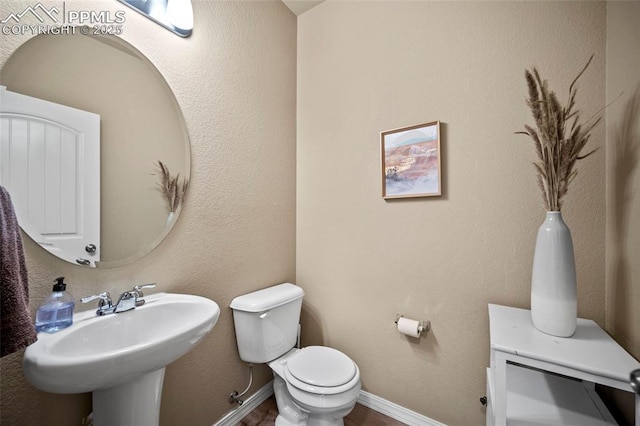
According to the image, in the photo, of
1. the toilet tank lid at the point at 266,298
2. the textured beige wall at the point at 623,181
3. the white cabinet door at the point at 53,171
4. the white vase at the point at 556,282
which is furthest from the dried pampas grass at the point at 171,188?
the textured beige wall at the point at 623,181

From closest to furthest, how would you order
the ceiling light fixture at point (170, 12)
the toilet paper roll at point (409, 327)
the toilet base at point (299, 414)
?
1. the ceiling light fixture at point (170, 12)
2. the toilet base at point (299, 414)
3. the toilet paper roll at point (409, 327)

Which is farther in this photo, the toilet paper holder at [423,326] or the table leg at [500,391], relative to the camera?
the toilet paper holder at [423,326]

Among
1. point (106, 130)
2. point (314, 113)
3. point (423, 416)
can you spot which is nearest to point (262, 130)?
point (314, 113)

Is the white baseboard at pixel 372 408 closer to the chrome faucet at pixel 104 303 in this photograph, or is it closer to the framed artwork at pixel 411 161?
the chrome faucet at pixel 104 303

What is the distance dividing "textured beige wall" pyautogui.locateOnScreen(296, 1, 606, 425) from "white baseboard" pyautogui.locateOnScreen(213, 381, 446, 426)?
0.12ft

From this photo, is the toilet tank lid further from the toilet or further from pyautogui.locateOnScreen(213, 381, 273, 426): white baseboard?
pyautogui.locateOnScreen(213, 381, 273, 426): white baseboard

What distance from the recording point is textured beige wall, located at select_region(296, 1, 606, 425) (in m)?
1.12

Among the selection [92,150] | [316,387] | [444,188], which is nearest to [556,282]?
[444,188]

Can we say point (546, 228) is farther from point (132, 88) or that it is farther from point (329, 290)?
point (132, 88)

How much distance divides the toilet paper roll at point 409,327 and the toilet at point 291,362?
32 centimetres

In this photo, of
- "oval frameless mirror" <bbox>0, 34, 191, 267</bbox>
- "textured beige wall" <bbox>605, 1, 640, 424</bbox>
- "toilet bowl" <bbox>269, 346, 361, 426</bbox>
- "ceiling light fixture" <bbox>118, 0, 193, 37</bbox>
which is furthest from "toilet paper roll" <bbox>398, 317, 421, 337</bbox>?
"ceiling light fixture" <bbox>118, 0, 193, 37</bbox>

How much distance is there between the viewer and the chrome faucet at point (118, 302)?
916mm

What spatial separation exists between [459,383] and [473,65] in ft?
5.33

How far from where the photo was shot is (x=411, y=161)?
4.71 feet
